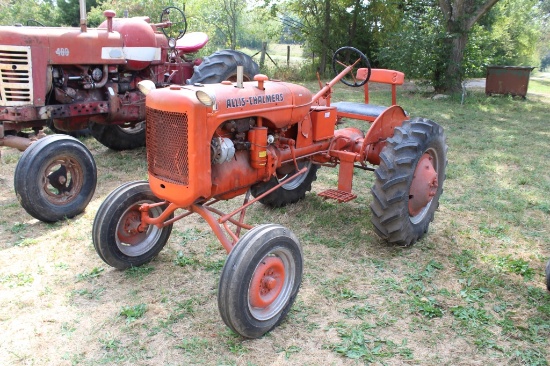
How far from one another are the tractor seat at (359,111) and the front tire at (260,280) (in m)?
2.15

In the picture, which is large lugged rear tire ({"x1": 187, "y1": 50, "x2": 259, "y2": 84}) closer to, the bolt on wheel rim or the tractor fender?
the tractor fender

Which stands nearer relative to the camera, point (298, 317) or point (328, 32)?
point (298, 317)

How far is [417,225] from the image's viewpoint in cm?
423

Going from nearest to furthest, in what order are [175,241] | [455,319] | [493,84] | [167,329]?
[167,329], [455,319], [175,241], [493,84]

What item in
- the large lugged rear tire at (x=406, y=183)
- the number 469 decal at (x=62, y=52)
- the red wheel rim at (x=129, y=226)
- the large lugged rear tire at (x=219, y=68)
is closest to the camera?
the red wheel rim at (x=129, y=226)

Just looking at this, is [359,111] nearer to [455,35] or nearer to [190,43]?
[190,43]

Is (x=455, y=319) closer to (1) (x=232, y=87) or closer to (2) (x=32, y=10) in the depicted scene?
(1) (x=232, y=87)

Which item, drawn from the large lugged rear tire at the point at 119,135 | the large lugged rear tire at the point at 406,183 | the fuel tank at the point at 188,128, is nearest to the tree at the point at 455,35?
the large lugged rear tire at the point at 119,135

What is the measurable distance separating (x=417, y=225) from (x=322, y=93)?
1.44 meters

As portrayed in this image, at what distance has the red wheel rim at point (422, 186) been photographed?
410cm

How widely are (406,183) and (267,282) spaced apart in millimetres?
1591

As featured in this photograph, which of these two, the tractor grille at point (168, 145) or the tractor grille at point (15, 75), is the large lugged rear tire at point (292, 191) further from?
the tractor grille at point (15, 75)

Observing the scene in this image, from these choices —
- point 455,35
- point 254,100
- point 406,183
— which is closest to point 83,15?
point 254,100

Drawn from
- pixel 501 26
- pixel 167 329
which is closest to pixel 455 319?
pixel 167 329
